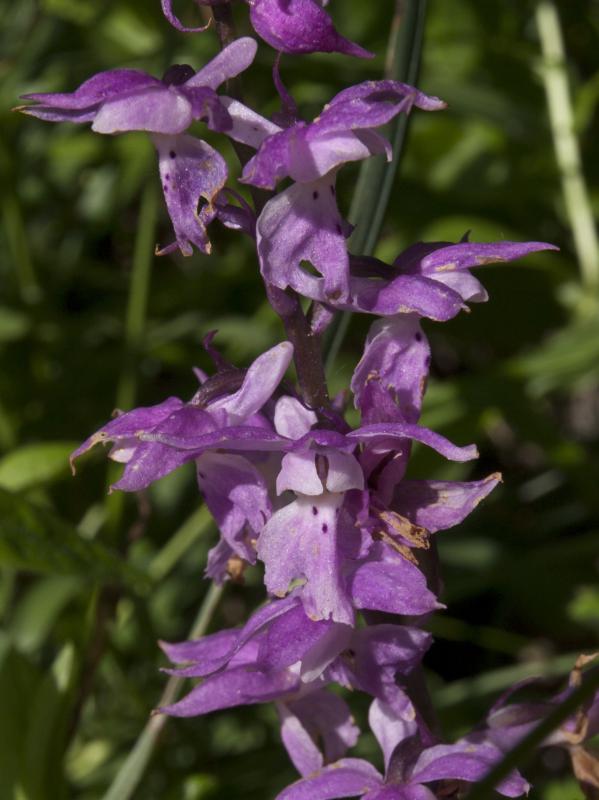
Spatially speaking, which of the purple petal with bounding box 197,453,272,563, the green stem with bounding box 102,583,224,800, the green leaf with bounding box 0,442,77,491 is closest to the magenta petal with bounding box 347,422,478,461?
the purple petal with bounding box 197,453,272,563

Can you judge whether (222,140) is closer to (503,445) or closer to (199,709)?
(503,445)

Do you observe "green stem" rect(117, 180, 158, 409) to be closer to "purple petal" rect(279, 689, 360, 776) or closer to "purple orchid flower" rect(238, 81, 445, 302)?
"purple petal" rect(279, 689, 360, 776)

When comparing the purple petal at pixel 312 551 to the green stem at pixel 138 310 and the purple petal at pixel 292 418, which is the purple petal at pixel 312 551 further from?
the green stem at pixel 138 310

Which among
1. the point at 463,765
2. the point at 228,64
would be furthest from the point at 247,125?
the point at 463,765

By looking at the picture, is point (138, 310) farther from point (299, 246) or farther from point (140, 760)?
point (299, 246)

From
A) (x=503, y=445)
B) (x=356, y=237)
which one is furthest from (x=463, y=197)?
(x=356, y=237)

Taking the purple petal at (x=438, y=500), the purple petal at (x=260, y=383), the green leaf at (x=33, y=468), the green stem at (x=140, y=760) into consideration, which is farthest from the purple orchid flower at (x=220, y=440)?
the green leaf at (x=33, y=468)

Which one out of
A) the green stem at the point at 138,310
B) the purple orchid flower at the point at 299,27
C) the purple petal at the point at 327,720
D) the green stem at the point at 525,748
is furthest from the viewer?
the green stem at the point at 138,310

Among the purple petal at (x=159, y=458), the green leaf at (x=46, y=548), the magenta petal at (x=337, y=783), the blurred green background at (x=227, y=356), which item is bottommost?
the blurred green background at (x=227, y=356)
